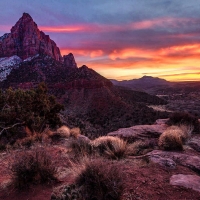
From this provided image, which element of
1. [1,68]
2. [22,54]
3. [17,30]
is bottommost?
[1,68]

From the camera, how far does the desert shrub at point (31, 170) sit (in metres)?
4.64

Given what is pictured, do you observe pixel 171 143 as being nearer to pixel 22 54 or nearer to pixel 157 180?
pixel 157 180

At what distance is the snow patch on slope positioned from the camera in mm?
91119

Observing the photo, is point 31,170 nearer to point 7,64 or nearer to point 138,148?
point 138,148

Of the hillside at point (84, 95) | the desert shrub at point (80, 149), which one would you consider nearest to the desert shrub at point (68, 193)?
the desert shrub at point (80, 149)

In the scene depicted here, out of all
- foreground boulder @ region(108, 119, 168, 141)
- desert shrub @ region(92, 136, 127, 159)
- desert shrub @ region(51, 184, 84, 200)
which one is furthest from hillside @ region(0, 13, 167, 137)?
desert shrub @ region(51, 184, 84, 200)

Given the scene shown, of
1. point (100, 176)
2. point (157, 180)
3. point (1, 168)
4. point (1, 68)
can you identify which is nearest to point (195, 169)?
point (157, 180)

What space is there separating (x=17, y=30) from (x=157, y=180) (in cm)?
13657

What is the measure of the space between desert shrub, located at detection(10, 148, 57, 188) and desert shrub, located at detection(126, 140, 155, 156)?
2.97 m

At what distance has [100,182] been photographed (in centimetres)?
391

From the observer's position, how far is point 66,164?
21.2 ft

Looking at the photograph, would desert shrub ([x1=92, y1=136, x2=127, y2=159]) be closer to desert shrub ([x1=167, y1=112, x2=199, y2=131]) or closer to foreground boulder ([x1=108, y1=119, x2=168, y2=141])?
foreground boulder ([x1=108, y1=119, x2=168, y2=141])

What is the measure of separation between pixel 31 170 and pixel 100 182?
170cm

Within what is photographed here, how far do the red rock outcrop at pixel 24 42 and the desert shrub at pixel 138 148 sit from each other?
372ft
